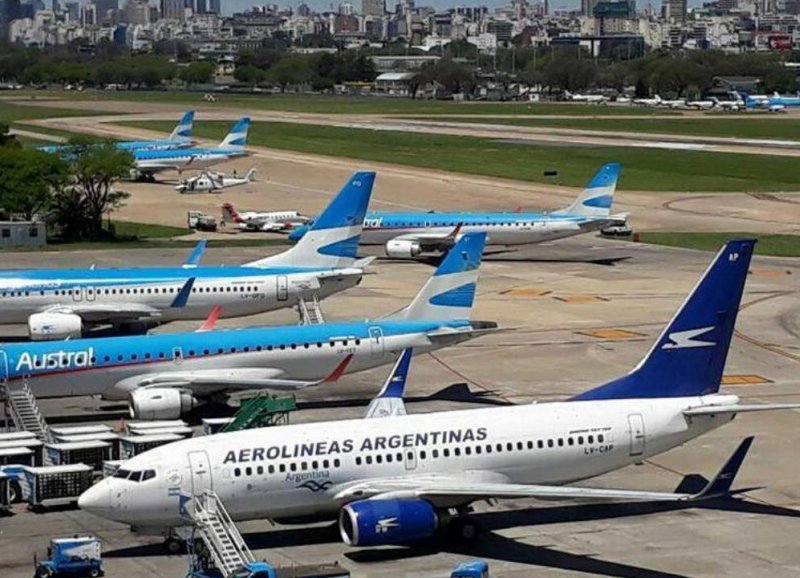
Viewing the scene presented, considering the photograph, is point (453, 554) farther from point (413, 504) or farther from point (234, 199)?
point (234, 199)

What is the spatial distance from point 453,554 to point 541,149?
504 ft

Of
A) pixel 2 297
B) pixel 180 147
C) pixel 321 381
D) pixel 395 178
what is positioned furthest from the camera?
pixel 180 147

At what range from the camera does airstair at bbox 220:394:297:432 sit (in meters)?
49.7

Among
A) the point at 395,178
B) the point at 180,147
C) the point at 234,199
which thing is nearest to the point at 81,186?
the point at 234,199

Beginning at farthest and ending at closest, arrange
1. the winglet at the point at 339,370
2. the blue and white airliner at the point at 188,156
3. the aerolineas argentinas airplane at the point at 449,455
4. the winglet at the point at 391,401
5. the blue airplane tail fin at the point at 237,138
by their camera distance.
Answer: the blue airplane tail fin at the point at 237,138 → the blue and white airliner at the point at 188,156 → the winglet at the point at 339,370 → the winglet at the point at 391,401 → the aerolineas argentinas airplane at the point at 449,455

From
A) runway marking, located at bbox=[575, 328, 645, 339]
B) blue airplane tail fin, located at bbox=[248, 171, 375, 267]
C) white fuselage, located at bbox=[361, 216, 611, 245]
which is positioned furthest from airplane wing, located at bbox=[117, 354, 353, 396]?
white fuselage, located at bbox=[361, 216, 611, 245]

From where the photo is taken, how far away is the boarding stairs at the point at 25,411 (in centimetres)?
5209

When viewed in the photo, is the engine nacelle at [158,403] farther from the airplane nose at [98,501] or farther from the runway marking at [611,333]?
the runway marking at [611,333]

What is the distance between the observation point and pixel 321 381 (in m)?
56.2

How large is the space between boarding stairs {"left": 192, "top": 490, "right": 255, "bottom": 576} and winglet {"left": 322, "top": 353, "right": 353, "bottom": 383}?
15.9 metres

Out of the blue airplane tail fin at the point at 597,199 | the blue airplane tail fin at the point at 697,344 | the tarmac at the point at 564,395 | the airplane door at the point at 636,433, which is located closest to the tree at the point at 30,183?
the tarmac at the point at 564,395

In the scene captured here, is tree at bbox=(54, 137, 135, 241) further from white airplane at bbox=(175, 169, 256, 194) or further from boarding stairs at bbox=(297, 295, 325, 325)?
boarding stairs at bbox=(297, 295, 325, 325)

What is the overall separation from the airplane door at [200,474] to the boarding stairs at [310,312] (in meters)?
28.1

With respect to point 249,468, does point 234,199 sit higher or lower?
lower
